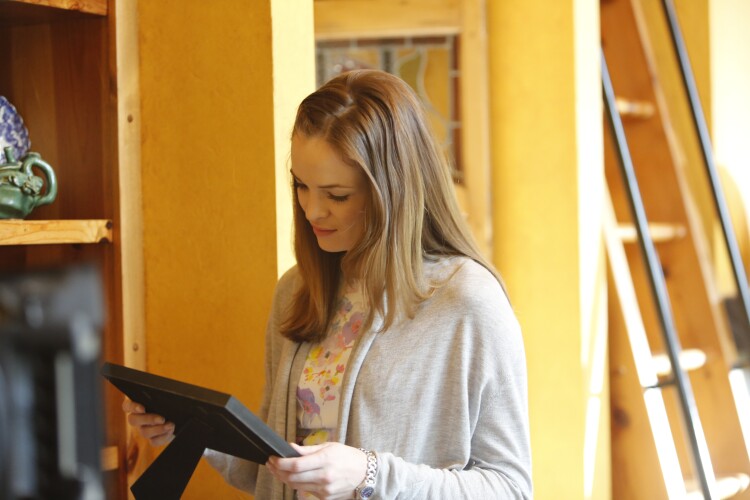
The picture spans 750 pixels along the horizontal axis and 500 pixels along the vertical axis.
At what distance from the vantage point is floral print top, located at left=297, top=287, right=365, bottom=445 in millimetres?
1518

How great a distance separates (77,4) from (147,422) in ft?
2.68

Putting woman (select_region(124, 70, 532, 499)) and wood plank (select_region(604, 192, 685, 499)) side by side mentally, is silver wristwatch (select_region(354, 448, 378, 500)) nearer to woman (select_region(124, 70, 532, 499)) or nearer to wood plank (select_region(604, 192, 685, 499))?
woman (select_region(124, 70, 532, 499))

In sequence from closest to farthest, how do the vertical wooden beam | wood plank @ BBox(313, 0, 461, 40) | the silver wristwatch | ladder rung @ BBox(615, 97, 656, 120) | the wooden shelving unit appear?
1. the silver wristwatch
2. the wooden shelving unit
3. the vertical wooden beam
4. wood plank @ BBox(313, 0, 461, 40)
5. ladder rung @ BBox(615, 97, 656, 120)

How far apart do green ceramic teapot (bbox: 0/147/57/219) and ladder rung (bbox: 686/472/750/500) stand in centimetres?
219

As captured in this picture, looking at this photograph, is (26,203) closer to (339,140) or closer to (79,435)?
(79,435)

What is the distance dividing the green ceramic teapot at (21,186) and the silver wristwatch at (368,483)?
767 mm

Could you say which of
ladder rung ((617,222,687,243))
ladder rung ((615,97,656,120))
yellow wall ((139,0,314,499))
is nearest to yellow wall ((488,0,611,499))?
ladder rung ((617,222,687,243))

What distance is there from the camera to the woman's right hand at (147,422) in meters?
1.42

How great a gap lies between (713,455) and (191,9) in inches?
92.4

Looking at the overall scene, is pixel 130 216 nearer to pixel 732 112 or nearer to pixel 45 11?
pixel 45 11

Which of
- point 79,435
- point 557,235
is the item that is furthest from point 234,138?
point 557,235

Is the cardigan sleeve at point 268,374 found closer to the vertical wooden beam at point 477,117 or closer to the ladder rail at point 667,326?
the vertical wooden beam at point 477,117

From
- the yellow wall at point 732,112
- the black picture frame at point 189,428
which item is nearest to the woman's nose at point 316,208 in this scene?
the black picture frame at point 189,428

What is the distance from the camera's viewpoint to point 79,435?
1478mm
